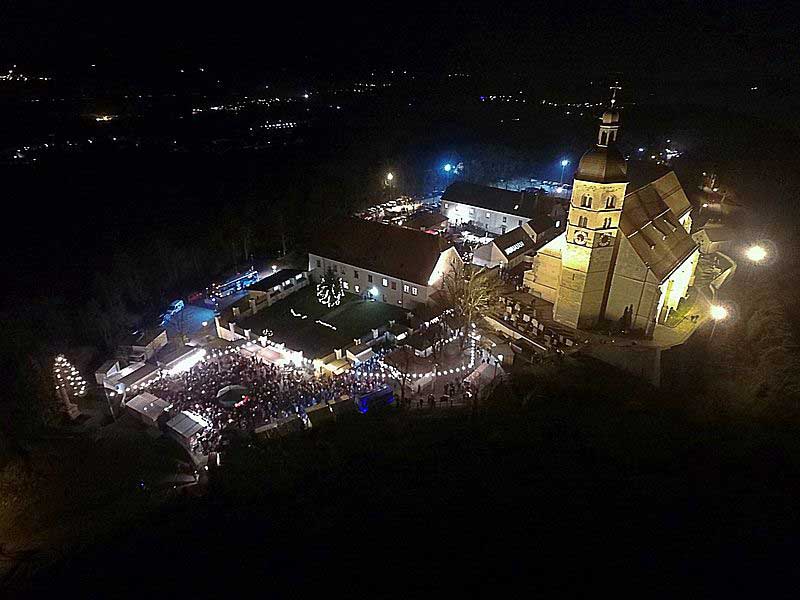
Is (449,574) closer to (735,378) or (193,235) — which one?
(735,378)

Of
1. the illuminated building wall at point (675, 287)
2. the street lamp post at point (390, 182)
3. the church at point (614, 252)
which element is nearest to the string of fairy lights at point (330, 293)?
the church at point (614, 252)

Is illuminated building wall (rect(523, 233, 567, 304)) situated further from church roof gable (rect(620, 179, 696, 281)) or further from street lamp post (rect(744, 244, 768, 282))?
street lamp post (rect(744, 244, 768, 282))

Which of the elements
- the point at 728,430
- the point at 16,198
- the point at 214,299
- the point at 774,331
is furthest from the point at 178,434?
the point at 16,198

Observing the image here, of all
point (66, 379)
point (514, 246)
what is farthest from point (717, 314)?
point (66, 379)

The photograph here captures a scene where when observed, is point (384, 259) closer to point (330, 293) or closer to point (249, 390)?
point (330, 293)

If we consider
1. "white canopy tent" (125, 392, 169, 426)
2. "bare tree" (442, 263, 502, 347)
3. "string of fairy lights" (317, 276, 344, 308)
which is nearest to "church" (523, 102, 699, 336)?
"bare tree" (442, 263, 502, 347)

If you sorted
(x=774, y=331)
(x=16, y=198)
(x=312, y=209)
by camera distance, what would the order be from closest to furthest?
(x=774, y=331), (x=16, y=198), (x=312, y=209)

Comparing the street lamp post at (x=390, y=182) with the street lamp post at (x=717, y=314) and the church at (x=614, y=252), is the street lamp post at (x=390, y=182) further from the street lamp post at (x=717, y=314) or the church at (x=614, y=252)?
the street lamp post at (x=717, y=314)
